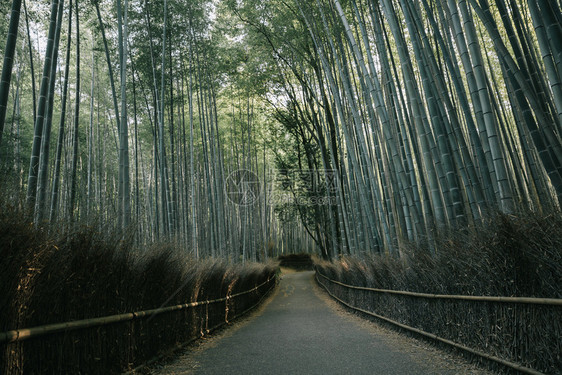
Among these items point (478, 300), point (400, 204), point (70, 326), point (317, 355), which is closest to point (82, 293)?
point (70, 326)

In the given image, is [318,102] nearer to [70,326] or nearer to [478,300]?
[478,300]

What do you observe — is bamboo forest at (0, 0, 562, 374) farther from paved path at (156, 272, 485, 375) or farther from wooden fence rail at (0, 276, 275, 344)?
paved path at (156, 272, 485, 375)

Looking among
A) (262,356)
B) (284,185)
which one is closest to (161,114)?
(262,356)

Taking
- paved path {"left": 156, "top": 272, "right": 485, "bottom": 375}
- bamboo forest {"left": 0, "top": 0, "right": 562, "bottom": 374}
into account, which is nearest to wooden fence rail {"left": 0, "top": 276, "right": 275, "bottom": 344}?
bamboo forest {"left": 0, "top": 0, "right": 562, "bottom": 374}

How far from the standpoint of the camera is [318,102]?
7.94 meters

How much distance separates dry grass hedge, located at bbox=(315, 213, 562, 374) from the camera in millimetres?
1666

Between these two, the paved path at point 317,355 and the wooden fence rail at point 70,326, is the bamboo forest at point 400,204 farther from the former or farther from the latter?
the paved path at point 317,355

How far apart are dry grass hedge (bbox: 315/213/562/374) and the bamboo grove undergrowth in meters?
0.16

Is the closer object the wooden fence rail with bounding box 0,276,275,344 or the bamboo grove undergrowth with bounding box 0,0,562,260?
the wooden fence rail with bounding box 0,276,275,344

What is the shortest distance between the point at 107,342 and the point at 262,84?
8908 mm

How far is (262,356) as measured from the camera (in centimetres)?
292

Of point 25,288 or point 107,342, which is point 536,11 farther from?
point 107,342

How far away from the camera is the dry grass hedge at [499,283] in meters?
1.67

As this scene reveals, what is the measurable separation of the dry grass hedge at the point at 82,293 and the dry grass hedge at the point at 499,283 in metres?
2.14
